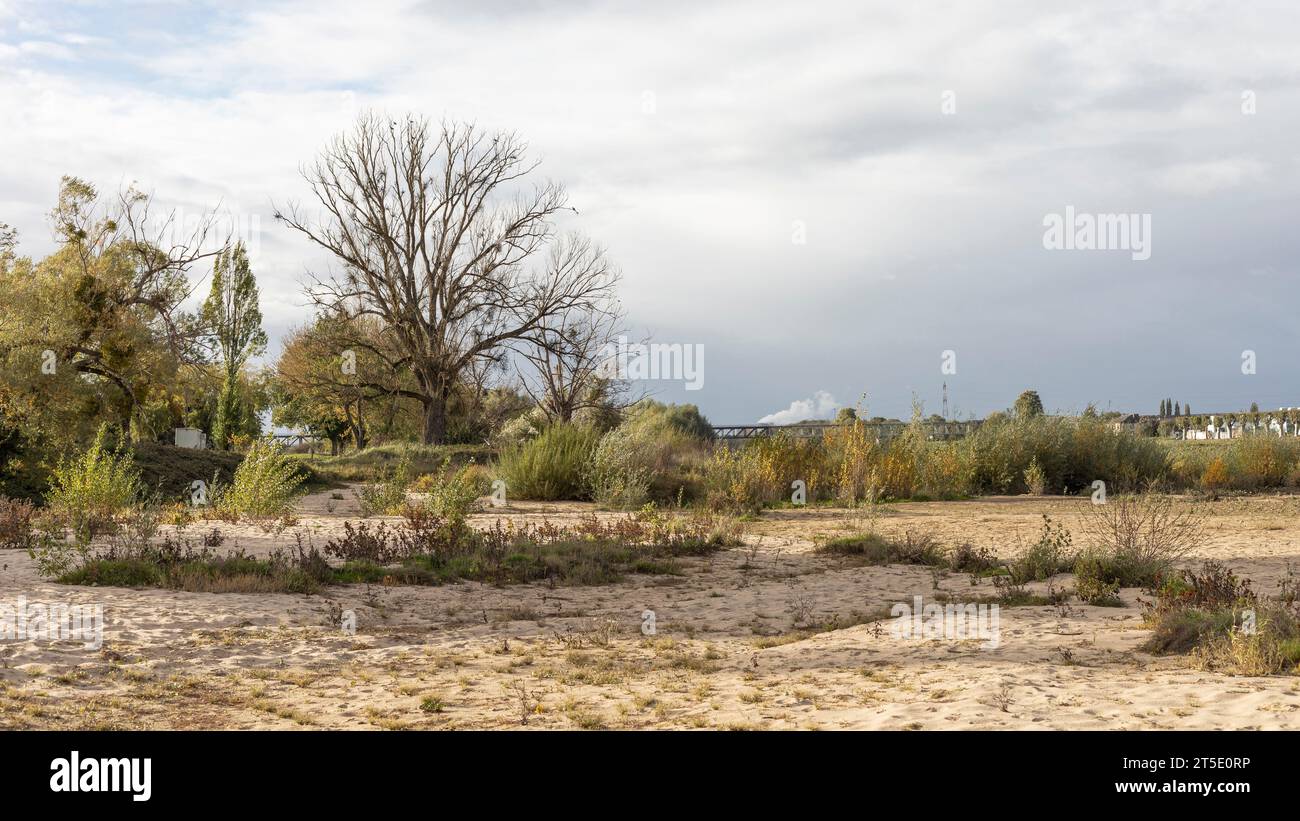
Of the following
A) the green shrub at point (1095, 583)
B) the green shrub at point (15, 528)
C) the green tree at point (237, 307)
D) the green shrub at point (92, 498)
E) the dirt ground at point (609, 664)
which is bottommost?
the dirt ground at point (609, 664)

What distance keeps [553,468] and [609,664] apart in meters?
13.3

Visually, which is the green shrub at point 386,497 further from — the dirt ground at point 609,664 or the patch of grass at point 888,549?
the patch of grass at point 888,549

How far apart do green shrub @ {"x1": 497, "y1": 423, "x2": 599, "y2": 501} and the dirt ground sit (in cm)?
882

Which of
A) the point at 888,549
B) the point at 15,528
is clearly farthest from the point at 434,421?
the point at 888,549

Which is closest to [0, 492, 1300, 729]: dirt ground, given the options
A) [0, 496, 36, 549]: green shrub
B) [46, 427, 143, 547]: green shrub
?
[46, 427, 143, 547]: green shrub

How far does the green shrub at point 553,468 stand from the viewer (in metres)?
20.7

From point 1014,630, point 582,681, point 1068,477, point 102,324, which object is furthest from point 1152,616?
point 102,324

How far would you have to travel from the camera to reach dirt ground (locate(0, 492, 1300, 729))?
6.04 m

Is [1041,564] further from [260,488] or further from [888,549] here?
[260,488]

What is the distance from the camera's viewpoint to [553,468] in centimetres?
2075

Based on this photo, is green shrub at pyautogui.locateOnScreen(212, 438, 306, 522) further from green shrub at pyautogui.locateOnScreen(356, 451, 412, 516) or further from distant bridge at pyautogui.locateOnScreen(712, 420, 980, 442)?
distant bridge at pyautogui.locateOnScreen(712, 420, 980, 442)

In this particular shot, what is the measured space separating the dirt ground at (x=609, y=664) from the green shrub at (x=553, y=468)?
882 cm

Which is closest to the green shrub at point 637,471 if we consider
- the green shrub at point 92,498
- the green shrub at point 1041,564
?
the green shrub at point 1041,564

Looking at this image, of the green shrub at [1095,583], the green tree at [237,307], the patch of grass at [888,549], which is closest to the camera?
the green shrub at [1095,583]
